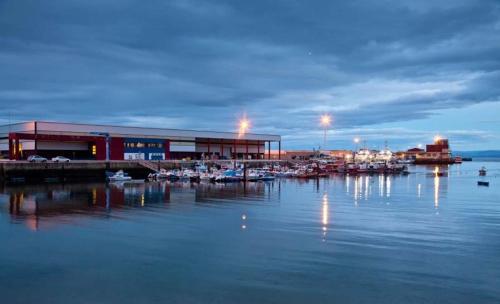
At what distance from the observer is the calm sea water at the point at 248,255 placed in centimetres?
1319

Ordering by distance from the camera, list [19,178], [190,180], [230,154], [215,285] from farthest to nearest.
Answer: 1. [230,154]
2. [190,180]
3. [19,178]
4. [215,285]

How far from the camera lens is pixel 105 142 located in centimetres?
7631

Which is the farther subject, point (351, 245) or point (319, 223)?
point (319, 223)

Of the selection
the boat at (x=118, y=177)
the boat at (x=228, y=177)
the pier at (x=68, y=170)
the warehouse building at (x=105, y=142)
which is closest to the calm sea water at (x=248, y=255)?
the boat at (x=118, y=177)

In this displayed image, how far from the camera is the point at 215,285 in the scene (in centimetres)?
1379

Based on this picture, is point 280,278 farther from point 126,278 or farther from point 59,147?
point 59,147

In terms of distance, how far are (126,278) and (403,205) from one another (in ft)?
81.6

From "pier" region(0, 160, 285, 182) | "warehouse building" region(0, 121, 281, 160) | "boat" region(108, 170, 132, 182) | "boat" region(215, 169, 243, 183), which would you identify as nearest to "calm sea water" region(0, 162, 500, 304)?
"boat" region(108, 170, 132, 182)

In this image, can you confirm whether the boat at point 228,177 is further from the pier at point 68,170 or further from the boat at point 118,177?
the boat at point 118,177

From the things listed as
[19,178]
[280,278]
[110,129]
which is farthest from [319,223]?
[110,129]

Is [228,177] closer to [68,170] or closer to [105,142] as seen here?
[68,170]

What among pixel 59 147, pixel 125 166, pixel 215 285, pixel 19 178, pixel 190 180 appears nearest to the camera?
pixel 215 285

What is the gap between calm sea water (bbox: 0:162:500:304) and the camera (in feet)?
43.3

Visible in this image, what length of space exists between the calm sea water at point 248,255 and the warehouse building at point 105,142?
44.1m
